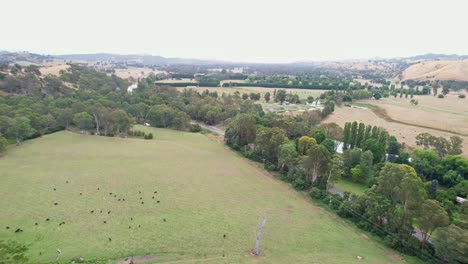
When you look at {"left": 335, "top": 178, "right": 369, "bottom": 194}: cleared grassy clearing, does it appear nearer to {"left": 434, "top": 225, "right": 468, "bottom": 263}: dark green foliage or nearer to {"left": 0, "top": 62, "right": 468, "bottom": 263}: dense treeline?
{"left": 0, "top": 62, "right": 468, "bottom": 263}: dense treeline

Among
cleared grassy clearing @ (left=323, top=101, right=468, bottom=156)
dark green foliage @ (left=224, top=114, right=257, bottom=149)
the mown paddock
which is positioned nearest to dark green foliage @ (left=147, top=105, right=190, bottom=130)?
dark green foliage @ (left=224, top=114, right=257, bottom=149)

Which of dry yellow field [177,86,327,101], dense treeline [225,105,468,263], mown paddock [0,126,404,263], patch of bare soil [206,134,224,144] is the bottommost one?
mown paddock [0,126,404,263]

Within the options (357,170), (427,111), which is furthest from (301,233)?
(427,111)

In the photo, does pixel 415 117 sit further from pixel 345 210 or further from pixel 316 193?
pixel 345 210

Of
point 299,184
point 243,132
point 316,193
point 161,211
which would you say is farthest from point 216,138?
point 161,211

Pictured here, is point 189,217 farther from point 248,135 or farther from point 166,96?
point 166,96

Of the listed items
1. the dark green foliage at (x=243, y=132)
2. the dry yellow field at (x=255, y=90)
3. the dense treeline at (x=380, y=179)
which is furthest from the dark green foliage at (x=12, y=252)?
the dry yellow field at (x=255, y=90)
